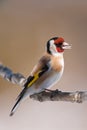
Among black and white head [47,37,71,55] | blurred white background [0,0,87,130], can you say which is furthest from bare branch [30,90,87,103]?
blurred white background [0,0,87,130]

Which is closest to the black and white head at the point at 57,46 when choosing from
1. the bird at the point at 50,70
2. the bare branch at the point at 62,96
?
the bird at the point at 50,70

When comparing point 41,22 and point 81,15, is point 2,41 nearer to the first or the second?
point 41,22

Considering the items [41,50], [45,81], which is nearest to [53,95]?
[45,81]

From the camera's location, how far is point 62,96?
1.01 metres

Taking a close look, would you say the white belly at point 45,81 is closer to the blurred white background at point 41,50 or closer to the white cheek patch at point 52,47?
the white cheek patch at point 52,47

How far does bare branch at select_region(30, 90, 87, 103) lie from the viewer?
95 cm

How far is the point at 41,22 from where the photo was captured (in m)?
1.40

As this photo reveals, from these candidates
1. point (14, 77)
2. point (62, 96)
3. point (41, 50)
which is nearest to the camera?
point (62, 96)

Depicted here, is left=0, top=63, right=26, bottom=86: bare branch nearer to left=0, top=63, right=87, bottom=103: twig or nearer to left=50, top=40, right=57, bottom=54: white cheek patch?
left=0, top=63, right=87, bottom=103: twig

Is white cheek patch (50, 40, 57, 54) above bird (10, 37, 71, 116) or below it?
above

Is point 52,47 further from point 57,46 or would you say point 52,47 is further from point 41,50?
point 41,50

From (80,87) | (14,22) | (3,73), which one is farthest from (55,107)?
(14,22)

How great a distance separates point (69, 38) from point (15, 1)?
274 mm

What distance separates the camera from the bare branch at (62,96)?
95 centimetres
